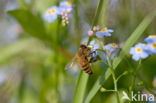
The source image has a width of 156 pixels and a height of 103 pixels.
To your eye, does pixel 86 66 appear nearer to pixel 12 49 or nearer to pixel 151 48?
pixel 151 48

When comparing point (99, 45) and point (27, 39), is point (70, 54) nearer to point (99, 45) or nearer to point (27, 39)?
point (27, 39)

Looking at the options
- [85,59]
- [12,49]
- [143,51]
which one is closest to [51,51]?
[12,49]

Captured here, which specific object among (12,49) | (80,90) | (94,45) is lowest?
(80,90)

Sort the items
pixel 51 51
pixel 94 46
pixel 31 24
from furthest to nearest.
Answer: pixel 51 51
pixel 31 24
pixel 94 46

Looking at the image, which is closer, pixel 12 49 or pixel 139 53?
pixel 139 53

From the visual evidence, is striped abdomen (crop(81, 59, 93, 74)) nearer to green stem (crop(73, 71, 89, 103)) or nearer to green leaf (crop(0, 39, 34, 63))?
green stem (crop(73, 71, 89, 103))

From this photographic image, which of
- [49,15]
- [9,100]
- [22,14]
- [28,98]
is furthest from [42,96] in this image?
[49,15]

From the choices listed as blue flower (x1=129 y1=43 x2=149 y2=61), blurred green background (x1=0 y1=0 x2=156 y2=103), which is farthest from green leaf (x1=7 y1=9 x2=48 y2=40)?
blue flower (x1=129 y1=43 x2=149 y2=61)

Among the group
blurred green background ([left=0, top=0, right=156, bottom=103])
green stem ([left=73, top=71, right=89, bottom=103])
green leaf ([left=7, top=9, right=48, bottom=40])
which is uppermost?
green leaf ([left=7, top=9, right=48, bottom=40])
